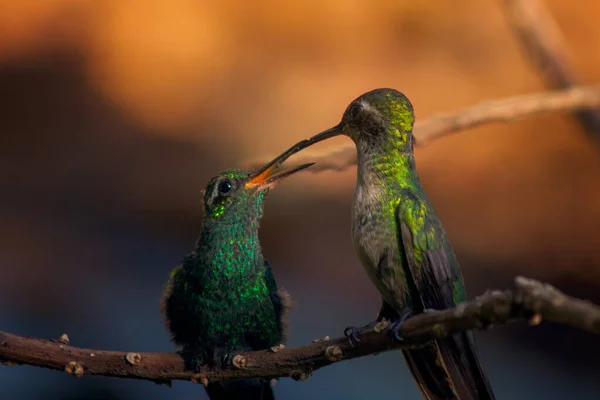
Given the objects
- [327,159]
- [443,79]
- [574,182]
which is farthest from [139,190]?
[327,159]

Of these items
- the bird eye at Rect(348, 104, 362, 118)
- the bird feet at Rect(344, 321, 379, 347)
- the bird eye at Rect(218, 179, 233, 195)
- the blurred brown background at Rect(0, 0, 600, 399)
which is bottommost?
the bird feet at Rect(344, 321, 379, 347)

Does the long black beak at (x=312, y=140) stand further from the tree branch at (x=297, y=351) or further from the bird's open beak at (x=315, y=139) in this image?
the tree branch at (x=297, y=351)

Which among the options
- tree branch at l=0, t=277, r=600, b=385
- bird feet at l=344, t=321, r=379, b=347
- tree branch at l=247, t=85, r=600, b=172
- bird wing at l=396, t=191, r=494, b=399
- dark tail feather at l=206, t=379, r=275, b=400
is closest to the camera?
tree branch at l=0, t=277, r=600, b=385

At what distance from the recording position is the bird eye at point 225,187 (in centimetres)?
236

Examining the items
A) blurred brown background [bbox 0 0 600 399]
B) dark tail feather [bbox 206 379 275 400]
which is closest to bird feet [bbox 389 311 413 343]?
dark tail feather [bbox 206 379 275 400]

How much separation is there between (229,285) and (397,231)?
630 mm

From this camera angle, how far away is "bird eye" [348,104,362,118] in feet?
5.63

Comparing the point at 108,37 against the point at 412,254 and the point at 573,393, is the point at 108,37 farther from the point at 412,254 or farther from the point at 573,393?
the point at 412,254

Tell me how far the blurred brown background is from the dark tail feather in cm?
386

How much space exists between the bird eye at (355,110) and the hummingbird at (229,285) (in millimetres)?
577

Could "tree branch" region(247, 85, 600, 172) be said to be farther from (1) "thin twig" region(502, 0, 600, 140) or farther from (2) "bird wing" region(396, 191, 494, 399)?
(1) "thin twig" region(502, 0, 600, 140)

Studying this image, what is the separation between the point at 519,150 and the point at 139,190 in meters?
3.28

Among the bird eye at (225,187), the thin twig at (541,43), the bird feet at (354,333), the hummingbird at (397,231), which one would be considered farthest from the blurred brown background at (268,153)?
the bird feet at (354,333)

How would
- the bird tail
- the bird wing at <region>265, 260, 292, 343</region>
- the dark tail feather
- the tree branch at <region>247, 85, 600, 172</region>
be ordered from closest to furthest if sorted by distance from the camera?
the bird tail, the tree branch at <region>247, 85, 600, 172</region>, the dark tail feather, the bird wing at <region>265, 260, 292, 343</region>
